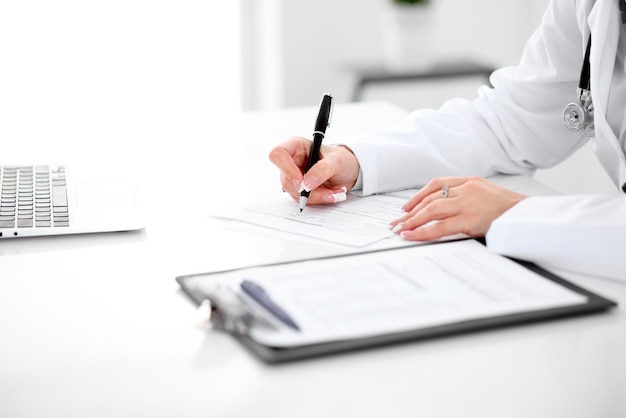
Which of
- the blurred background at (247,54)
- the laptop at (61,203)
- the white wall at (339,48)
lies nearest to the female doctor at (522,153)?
the laptop at (61,203)

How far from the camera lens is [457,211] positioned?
110cm

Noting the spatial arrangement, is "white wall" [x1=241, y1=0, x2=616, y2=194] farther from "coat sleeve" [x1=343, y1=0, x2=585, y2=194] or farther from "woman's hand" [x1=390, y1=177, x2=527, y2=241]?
"woman's hand" [x1=390, y1=177, x2=527, y2=241]

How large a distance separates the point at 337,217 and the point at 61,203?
381 mm

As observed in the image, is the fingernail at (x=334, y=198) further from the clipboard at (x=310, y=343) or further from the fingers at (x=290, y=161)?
the clipboard at (x=310, y=343)

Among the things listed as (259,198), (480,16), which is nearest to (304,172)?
(259,198)

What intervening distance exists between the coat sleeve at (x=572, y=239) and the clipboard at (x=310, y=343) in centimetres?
3

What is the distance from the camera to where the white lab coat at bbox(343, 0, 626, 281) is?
126 centimetres

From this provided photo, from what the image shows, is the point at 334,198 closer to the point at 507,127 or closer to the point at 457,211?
the point at 457,211

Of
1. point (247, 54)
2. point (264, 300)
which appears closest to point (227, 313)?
point (264, 300)

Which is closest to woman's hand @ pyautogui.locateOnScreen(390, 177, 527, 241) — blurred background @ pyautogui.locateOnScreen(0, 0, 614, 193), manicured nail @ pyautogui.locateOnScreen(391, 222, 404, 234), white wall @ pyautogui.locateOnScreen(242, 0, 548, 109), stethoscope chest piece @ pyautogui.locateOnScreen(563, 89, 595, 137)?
manicured nail @ pyautogui.locateOnScreen(391, 222, 404, 234)

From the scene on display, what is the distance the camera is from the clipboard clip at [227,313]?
842 mm

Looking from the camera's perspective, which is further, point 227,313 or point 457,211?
point 457,211

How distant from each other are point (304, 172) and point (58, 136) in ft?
1.99

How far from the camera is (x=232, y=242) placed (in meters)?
1.13
